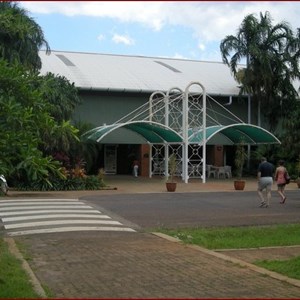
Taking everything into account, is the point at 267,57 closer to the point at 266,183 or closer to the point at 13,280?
the point at 266,183

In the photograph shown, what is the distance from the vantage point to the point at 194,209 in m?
17.9

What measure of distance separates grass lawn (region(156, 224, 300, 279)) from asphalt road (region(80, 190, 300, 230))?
1031 mm

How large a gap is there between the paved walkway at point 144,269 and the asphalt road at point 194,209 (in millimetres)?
3089

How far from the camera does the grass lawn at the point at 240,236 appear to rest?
10805 millimetres

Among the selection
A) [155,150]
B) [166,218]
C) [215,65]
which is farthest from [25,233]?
[215,65]

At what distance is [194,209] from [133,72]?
80.5 ft

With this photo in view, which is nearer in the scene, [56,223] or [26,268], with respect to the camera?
[26,268]

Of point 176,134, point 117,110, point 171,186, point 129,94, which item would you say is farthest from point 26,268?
point 129,94

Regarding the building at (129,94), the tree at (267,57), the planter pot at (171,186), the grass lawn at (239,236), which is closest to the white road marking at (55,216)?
the grass lawn at (239,236)

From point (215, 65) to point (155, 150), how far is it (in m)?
14.1

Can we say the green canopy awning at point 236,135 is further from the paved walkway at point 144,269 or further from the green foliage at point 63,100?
the paved walkway at point 144,269

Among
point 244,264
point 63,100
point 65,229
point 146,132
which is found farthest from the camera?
point 146,132

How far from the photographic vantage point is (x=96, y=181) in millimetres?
27266

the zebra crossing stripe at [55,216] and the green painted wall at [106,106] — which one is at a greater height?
the green painted wall at [106,106]
